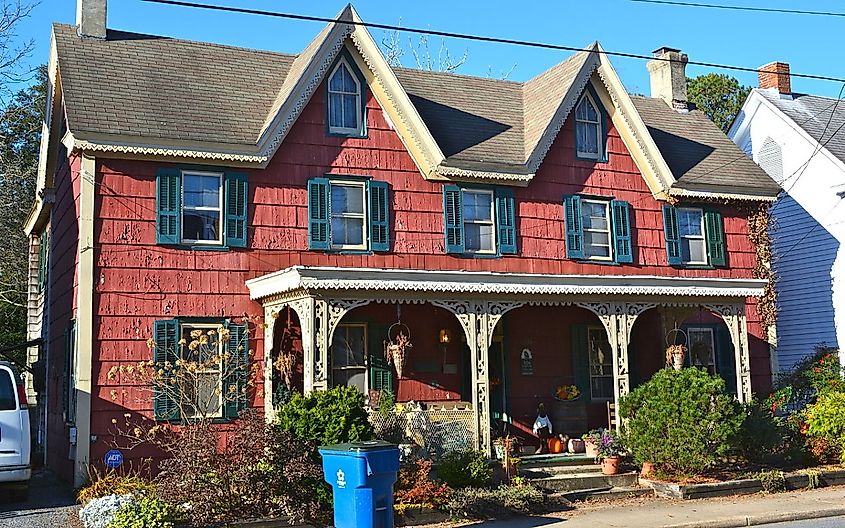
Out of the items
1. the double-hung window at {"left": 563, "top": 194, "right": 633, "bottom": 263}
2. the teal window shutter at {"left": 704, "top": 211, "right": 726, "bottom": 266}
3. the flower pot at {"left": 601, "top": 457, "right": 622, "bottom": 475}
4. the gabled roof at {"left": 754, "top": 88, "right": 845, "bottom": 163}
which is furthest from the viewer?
the gabled roof at {"left": 754, "top": 88, "right": 845, "bottom": 163}

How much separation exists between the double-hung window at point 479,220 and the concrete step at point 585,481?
5531 millimetres

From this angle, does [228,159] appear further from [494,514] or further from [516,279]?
[494,514]

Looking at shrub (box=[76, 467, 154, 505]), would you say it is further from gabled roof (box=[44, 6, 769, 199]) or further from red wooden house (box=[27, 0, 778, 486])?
gabled roof (box=[44, 6, 769, 199])

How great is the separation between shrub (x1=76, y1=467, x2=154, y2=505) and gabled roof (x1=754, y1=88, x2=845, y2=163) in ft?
68.0

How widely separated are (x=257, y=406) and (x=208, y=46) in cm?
854

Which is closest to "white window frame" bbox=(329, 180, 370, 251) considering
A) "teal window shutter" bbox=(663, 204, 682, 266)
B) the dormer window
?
the dormer window

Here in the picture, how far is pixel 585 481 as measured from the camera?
672 inches

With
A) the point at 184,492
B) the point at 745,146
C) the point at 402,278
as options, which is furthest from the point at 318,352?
the point at 745,146

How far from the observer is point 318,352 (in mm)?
16047

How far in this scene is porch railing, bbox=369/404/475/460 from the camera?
16203 millimetres

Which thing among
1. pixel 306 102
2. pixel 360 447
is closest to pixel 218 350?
pixel 306 102

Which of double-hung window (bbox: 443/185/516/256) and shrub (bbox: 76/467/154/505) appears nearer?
shrub (bbox: 76/467/154/505)

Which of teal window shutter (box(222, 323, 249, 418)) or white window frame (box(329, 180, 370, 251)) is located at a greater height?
white window frame (box(329, 180, 370, 251))

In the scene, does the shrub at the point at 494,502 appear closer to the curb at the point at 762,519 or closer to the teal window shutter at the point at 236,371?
the curb at the point at 762,519
